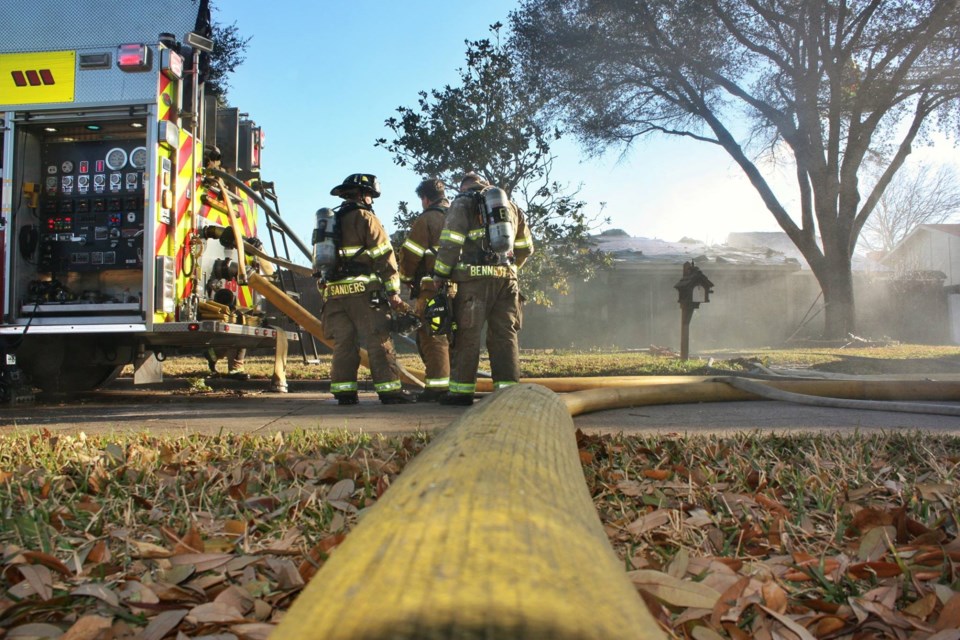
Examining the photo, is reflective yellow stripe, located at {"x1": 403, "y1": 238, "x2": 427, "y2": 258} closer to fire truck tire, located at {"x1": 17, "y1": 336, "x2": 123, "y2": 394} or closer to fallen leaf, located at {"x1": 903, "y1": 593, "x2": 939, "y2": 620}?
fire truck tire, located at {"x1": 17, "y1": 336, "x2": 123, "y2": 394}

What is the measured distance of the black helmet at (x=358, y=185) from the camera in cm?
626

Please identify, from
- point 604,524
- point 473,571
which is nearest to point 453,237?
point 604,524

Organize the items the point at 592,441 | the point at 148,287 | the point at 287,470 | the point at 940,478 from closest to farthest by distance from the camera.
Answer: the point at 940,478 < the point at 287,470 < the point at 592,441 < the point at 148,287

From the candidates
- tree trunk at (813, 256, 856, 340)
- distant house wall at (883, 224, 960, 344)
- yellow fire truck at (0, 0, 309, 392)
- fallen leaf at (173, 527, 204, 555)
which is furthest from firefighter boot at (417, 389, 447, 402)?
distant house wall at (883, 224, 960, 344)

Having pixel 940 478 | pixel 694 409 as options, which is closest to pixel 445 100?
pixel 694 409

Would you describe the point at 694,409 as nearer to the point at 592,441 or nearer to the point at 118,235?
the point at 592,441

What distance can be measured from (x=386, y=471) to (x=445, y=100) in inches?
480

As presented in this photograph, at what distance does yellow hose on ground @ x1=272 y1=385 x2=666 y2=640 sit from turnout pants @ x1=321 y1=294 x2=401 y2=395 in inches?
193

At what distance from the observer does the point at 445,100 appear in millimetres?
13938

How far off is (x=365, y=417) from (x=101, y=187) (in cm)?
354

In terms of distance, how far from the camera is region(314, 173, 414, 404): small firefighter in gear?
602 centimetres

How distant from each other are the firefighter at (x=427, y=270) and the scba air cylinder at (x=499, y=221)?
2.93ft

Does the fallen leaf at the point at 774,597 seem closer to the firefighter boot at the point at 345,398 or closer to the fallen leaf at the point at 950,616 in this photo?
the fallen leaf at the point at 950,616

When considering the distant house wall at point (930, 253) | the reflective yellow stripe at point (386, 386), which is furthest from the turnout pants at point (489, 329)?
the distant house wall at point (930, 253)
